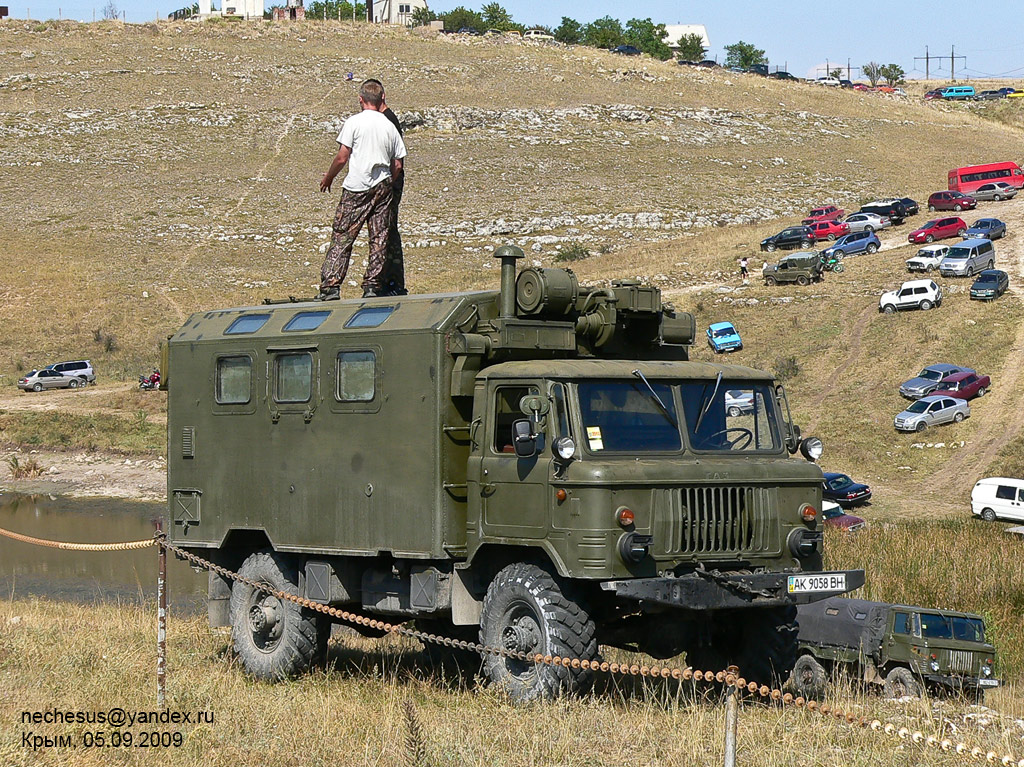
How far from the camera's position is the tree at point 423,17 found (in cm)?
14976

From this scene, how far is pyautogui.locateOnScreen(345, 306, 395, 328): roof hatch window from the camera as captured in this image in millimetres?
12070

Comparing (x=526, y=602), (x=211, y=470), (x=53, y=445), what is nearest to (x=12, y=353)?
(x=53, y=445)

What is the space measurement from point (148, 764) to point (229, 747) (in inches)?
24.1

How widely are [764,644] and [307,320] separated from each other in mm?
5148

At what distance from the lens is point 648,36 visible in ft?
527

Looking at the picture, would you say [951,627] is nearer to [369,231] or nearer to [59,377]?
[369,231]

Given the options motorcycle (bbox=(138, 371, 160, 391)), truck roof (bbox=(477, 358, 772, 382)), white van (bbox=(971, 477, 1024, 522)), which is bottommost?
white van (bbox=(971, 477, 1024, 522))

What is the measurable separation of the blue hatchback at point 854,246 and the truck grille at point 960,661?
48.9 m

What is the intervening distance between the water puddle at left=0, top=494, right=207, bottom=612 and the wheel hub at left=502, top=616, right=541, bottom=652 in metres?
11.4

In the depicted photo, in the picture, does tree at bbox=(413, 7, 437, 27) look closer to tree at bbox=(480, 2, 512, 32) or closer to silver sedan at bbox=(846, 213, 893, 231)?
tree at bbox=(480, 2, 512, 32)

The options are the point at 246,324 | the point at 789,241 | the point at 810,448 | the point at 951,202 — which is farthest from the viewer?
the point at 951,202

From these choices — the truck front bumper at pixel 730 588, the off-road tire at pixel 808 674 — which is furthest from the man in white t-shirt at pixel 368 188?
the off-road tire at pixel 808 674

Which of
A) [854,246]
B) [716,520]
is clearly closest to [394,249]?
[716,520]

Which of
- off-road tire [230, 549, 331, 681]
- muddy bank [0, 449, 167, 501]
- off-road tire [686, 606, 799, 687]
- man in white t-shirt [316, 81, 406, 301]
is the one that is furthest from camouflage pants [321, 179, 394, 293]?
muddy bank [0, 449, 167, 501]
